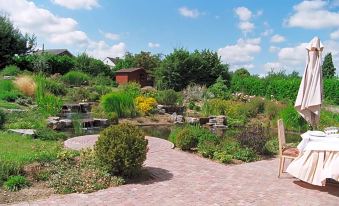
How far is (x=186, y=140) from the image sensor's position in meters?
9.26

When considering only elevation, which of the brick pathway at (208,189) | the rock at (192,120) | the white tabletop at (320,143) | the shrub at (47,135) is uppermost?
the white tabletop at (320,143)

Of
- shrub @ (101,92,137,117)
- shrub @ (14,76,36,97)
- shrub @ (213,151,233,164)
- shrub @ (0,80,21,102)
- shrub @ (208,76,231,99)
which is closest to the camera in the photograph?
shrub @ (213,151,233,164)

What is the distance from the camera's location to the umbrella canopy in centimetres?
760

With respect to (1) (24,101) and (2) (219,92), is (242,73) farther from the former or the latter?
(1) (24,101)

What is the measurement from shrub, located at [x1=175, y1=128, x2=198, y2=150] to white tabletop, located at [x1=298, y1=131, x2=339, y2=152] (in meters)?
3.15

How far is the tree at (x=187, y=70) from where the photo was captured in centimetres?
2902

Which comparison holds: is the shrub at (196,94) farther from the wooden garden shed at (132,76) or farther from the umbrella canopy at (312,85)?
the umbrella canopy at (312,85)

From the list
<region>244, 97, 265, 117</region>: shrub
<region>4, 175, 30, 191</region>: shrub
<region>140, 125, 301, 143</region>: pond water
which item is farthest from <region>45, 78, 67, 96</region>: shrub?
<region>4, 175, 30, 191</region>: shrub

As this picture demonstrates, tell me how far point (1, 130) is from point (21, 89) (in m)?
7.36

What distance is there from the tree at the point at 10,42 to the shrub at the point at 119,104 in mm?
14427

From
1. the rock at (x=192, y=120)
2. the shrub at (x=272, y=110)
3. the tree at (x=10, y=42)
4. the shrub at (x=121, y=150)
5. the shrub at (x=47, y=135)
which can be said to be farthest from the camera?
the tree at (x=10, y=42)

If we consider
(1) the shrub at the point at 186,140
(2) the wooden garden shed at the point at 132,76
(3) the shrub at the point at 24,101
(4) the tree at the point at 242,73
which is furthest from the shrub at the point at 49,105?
(4) the tree at the point at 242,73

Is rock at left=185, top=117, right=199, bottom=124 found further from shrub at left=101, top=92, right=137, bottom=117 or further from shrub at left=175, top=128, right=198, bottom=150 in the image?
shrub at left=175, top=128, right=198, bottom=150

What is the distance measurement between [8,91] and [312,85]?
46.1 feet
